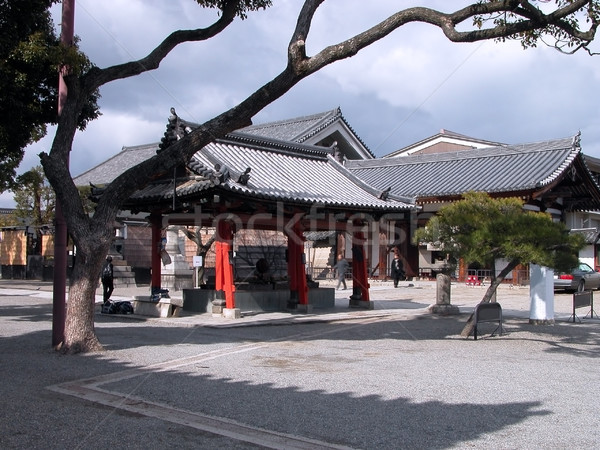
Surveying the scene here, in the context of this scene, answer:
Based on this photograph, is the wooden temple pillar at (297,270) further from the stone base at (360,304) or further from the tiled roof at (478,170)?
the tiled roof at (478,170)

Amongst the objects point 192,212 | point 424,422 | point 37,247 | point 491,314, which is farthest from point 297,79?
point 37,247

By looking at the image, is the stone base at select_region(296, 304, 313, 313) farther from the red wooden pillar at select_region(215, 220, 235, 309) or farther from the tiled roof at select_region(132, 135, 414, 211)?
the tiled roof at select_region(132, 135, 414, 211)

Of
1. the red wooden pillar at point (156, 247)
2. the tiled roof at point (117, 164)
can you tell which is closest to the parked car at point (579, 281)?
the red wooden pillar at point (156, 247)

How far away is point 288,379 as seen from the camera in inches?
334

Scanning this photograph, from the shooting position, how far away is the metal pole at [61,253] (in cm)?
1037

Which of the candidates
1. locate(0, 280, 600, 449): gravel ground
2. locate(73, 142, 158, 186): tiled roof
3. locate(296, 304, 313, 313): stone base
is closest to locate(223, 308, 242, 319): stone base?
locate(0, 280, 600, 449): gravel ground

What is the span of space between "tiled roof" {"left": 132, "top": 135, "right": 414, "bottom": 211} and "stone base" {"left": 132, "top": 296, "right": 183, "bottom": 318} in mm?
2634

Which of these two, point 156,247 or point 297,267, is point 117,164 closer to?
point 156,247

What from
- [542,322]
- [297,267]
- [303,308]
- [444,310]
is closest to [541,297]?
[542,322]

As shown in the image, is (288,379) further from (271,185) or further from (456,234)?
(271,185)

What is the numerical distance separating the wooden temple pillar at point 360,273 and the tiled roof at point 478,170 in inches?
351

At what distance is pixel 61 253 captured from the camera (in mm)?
10352

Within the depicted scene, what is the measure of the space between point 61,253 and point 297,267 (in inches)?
322

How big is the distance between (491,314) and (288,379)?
6118mm
